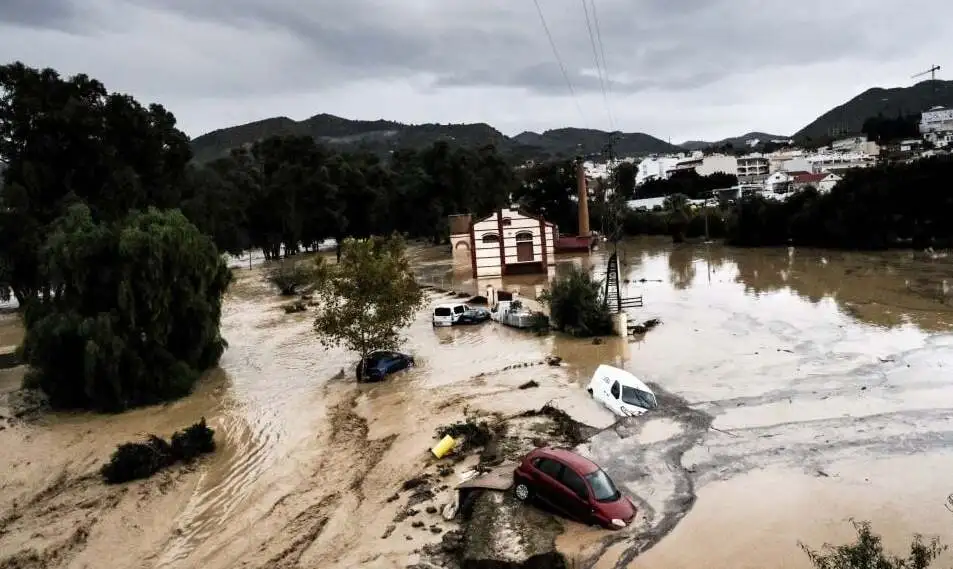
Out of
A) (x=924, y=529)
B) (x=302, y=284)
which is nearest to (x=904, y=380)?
(x=924, y=529)

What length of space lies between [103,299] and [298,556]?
16.6 m

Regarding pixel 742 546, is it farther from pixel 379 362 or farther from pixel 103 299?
pixel 103 299

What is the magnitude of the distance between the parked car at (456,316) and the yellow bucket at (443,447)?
18.2 metres

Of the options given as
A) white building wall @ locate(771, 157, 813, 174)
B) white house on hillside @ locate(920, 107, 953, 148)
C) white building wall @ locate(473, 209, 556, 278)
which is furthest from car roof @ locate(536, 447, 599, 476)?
white house on hillside @ locate(920, 107, 953, 148)

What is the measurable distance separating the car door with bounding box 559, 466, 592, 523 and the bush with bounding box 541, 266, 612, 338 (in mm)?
18181

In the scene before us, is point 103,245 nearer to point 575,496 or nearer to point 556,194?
point 575,496

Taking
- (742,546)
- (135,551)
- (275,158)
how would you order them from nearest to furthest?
1. (742,546)
2. (135,551)
3. (275,158)

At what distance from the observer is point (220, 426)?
22.1 m

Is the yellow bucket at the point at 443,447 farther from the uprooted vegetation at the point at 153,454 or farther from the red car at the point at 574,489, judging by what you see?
the uprooted vegetation at the point at 153,454

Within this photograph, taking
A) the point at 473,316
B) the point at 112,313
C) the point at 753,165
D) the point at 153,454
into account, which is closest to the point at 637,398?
the point at 153,454

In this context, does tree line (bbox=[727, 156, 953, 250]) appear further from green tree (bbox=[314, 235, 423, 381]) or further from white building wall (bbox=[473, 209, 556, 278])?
green tree (bbox=[314, 235, 423, 381])

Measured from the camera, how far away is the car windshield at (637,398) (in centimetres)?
1972

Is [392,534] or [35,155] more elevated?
[35,155]

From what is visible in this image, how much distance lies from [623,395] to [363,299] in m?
10.2
